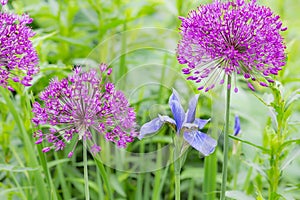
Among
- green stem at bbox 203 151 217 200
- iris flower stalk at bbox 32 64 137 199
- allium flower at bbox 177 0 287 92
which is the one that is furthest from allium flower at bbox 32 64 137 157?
green stem at bbox 203 151 217 200

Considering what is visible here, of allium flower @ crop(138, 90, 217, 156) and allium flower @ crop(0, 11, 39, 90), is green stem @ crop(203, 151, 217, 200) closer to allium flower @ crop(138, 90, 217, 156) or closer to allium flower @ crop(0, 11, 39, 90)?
allium flower @ crop(138, 90, 217, 156)

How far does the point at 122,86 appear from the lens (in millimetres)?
1235

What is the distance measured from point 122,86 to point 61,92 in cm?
36

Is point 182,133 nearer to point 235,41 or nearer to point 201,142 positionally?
point 201,142

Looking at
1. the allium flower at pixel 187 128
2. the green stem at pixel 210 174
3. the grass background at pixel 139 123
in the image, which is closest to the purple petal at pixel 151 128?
the allium flower at pixel 187 128

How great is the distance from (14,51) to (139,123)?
40 centimetres

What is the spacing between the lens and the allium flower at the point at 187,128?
88 centimetres

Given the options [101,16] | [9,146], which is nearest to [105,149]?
[9,146]

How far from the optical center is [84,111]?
875mm

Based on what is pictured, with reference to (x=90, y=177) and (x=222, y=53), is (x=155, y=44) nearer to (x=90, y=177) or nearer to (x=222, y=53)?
(x=90, y=177)

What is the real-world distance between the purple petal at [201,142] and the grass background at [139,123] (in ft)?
0.49

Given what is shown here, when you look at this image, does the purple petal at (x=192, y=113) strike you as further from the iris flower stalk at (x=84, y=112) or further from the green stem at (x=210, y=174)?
the green stem at (x=210, y=174)

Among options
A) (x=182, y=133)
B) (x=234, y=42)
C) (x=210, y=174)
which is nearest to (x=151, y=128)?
(x=182, y=133)

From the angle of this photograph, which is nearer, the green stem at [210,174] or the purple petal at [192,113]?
the purple petal at [192,113]
